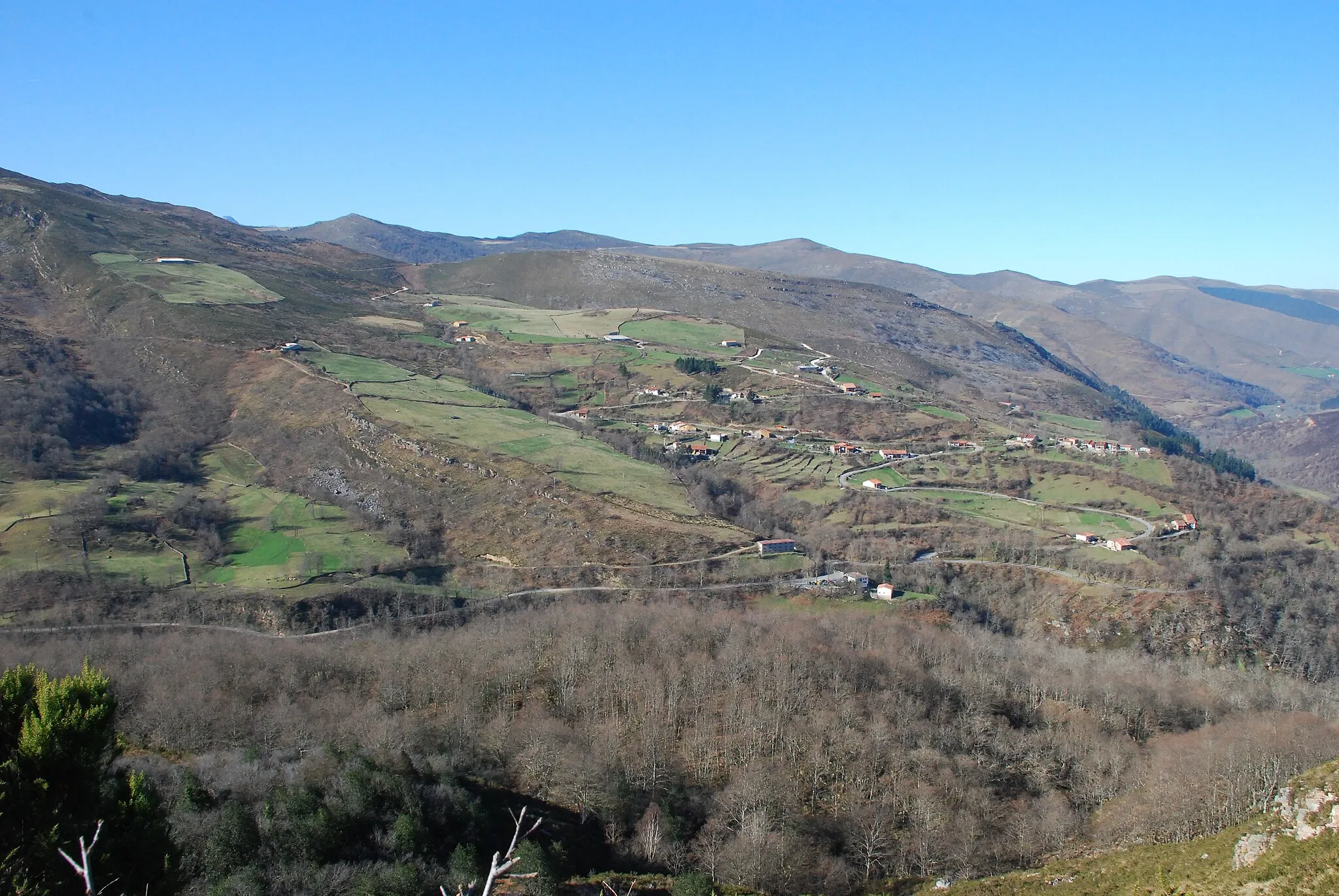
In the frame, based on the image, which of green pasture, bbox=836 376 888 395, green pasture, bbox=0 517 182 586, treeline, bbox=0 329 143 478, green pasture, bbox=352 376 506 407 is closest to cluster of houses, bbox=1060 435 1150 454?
green pasture, bbox=836 376 888 395

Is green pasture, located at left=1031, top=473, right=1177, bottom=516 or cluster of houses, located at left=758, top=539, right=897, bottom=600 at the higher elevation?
green pasture, located at left=1031, top=473, right=1177, bottom=516

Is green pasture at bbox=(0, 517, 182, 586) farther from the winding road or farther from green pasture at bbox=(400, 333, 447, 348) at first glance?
green pasture at bbox=(400, 333, 447, 348)

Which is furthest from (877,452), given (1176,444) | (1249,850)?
(1249,850)

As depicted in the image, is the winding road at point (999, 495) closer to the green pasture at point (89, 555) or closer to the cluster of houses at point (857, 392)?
the cluster of houses at point (857, 392)

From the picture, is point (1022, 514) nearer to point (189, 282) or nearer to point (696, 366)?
point (696, 366)

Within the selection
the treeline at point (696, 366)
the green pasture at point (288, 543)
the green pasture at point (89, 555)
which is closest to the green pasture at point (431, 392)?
the green pasture at point (288, 543)
